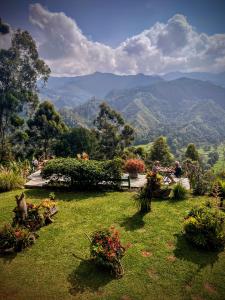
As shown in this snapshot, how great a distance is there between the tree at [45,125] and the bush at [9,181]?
22441 mm

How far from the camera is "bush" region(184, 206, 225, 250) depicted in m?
9.42

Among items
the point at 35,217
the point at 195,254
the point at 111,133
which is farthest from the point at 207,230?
the point at 111,133

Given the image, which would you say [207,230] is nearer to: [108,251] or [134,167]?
[108,251]

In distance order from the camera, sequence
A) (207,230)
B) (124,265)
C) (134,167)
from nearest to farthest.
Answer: (124,265) → (207,230) → (134,167)

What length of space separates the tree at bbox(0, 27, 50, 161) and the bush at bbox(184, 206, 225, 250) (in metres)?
28.0

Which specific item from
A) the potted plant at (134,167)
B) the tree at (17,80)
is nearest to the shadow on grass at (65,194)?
the potted plant at (134,167)

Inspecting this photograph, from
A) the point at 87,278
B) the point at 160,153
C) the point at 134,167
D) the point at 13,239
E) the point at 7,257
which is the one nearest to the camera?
the point at 87,278

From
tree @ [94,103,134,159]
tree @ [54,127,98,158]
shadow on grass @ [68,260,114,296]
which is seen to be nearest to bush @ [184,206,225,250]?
shadow on grass @ [68,260,114,296]

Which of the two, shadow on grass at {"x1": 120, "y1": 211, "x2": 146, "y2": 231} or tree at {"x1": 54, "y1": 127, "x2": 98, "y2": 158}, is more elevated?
tree at {"x1": 54, "y1": 127, "x2": 98, "y2": 158}

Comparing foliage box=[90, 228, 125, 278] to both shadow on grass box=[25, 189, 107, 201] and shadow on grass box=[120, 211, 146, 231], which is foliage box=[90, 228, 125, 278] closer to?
shadow on grass box=[120, 211, 146, 231]

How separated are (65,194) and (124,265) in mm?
7415

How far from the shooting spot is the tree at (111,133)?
47.5 m

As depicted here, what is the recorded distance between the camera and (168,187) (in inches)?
589

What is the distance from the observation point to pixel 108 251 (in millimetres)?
8234
